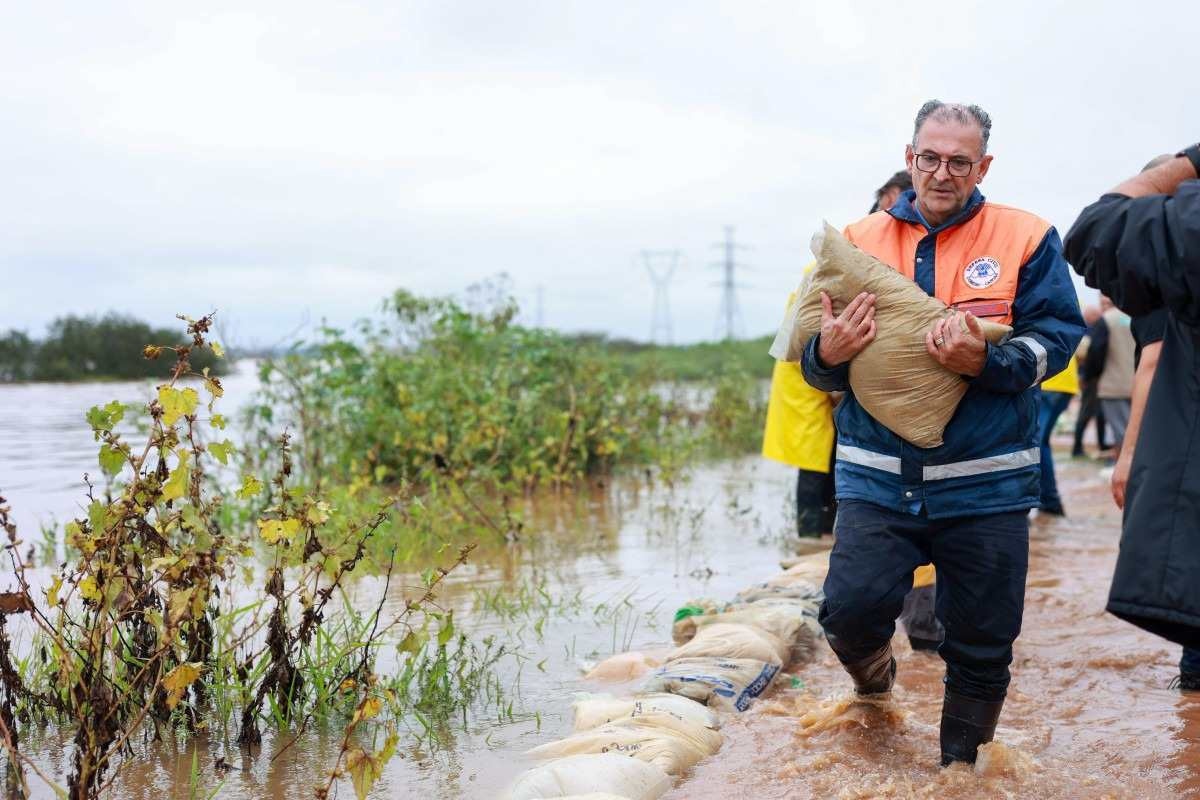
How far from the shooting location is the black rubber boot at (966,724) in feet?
9.84

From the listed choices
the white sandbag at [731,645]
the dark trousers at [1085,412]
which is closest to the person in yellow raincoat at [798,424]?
the white sandbag at [731,645]

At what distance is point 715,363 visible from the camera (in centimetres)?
2561

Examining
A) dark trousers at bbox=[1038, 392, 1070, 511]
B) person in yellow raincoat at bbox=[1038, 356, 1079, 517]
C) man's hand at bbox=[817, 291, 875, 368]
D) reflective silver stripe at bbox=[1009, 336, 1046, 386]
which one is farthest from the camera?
dark trousers at bbox=[1038, 392, 1070, 511]

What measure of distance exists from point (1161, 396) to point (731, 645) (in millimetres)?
2038

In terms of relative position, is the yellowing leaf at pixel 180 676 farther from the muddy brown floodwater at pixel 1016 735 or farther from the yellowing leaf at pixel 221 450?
the muddy brown floodwater at pixel 1016 735

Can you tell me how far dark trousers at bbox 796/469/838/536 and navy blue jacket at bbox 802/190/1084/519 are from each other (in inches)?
127

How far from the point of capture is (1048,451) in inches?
316

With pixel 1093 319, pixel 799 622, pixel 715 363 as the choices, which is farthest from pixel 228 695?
pixel 715 363

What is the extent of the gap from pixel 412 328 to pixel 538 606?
525 cm

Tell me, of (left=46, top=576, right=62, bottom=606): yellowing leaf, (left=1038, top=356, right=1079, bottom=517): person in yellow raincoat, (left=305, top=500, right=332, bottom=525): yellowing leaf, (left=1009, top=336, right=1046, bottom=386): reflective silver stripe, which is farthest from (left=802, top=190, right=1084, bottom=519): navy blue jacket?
(left=1038, top=356, right=1079, bottom=517): person in yellow raincoat

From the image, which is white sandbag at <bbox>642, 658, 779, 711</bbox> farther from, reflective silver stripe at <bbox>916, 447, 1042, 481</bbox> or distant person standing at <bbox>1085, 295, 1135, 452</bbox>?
distant person standing at <bbox>1085, 295, 1135, 452</bbox>

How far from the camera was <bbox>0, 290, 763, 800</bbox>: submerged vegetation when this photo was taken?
2857mm

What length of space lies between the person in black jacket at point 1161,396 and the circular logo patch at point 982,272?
1.79 ft

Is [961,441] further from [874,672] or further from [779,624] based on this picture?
[779,624]
